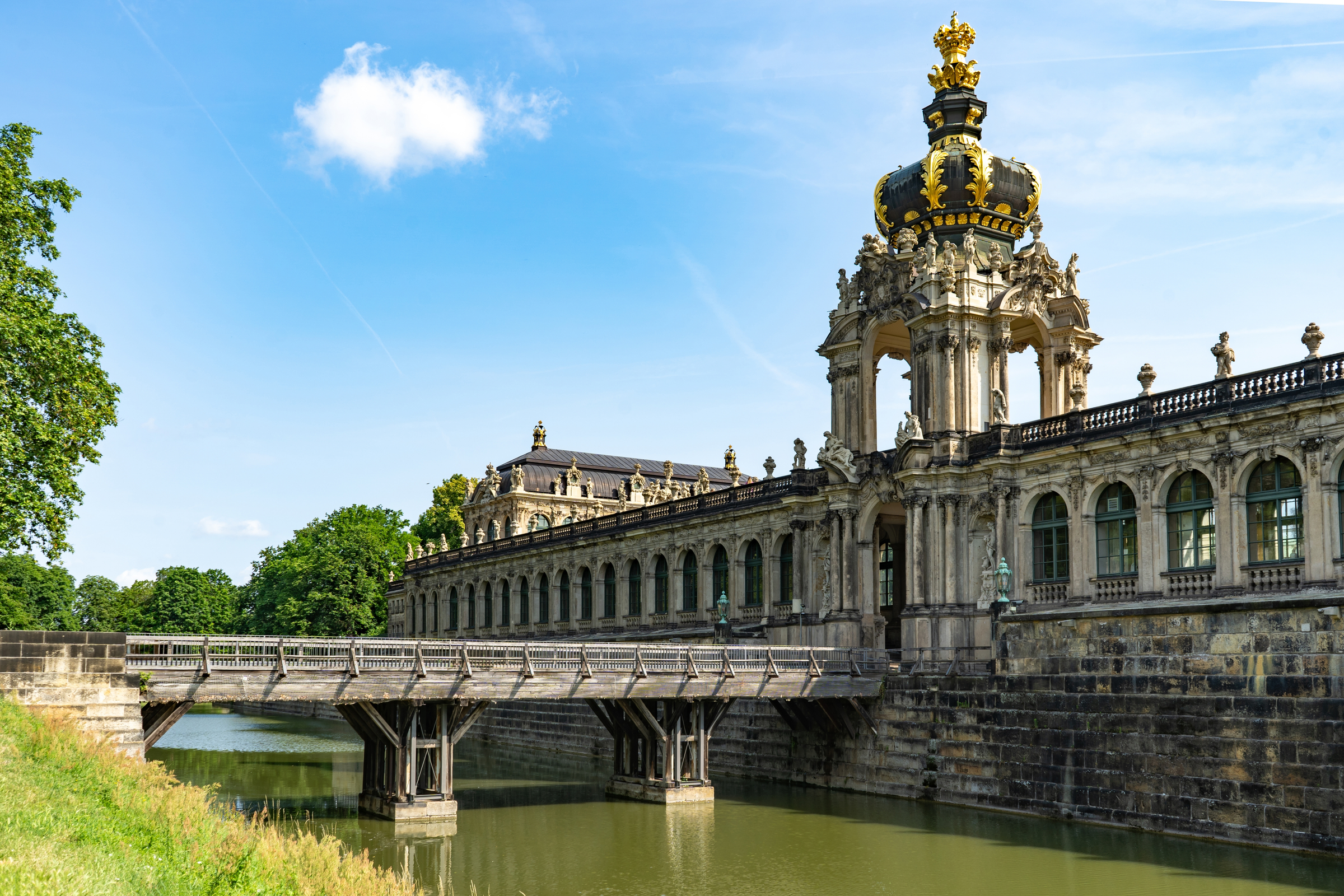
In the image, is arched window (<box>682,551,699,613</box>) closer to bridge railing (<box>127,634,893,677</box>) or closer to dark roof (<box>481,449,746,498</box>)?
bridge railing (<box>127,634,893,677</box>)

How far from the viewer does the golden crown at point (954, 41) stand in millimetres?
47969

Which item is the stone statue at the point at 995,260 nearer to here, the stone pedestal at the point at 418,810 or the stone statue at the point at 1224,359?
the stone statue at the point at 1224,359

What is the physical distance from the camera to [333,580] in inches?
3238

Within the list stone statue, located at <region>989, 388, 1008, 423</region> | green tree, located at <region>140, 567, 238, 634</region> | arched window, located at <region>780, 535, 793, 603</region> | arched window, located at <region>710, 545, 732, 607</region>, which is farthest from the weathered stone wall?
green tree, located at <region>140, 567, 238, 634</region>

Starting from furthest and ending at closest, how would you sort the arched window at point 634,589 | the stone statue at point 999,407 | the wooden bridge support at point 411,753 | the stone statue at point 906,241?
the arched window at point 634,589, the stone statue at point 906,241, the stone statue at point 999,407, the wooden bridge support at point 411,753

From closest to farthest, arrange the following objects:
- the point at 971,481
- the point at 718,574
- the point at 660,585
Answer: the point at 971,481 → the point at 718,574 → the point at 660,585

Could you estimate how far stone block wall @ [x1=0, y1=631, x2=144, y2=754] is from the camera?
27109 mm

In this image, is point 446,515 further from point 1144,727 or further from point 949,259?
point 1144,727

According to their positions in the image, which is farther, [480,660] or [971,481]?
[971,481]

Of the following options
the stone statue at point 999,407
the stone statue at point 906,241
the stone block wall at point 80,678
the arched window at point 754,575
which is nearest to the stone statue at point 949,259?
the stone statue at point 906,241

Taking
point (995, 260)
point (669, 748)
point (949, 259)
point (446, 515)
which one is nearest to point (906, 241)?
point (949, 259)

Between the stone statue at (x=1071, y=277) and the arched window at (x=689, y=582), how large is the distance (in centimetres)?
1978

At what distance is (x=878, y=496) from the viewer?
44.0 meters

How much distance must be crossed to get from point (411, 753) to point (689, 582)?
25.7 meters
